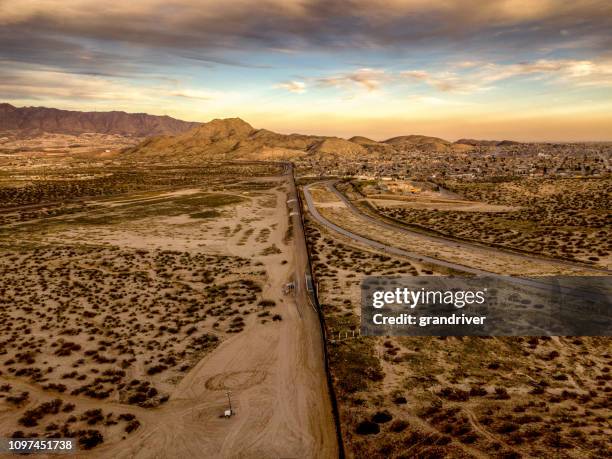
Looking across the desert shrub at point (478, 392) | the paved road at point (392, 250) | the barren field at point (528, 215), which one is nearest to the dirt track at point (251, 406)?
the desert shrub at point (478, 392)

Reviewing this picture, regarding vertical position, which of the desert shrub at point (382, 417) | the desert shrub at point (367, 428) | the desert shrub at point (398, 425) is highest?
the desert shrub at point (398, 425)

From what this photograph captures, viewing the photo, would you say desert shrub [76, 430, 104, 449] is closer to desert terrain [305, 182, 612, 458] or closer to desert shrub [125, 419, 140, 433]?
desert shrub [125, 419, 140, 433]

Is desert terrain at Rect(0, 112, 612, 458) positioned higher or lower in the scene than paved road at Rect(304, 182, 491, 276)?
lower

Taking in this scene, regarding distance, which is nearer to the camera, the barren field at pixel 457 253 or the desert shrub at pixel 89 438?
the desert shrub at pixel 89 438

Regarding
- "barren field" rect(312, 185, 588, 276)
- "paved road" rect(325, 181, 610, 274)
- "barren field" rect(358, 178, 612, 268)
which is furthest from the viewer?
"barren field" rect(358, 178, 612, 268)

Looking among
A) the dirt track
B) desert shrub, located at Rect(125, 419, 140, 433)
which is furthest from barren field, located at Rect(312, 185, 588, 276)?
desert shrub, located at Rect(125, 419, 140, 433)

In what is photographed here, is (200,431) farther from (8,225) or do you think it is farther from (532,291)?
(8,225)

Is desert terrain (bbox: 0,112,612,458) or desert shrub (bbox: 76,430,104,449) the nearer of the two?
desert shrub (bbox: 76,430,104,449)

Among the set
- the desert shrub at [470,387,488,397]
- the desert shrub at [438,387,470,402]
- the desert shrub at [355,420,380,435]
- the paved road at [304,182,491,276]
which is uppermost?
the paved road at [304,182,491,276]

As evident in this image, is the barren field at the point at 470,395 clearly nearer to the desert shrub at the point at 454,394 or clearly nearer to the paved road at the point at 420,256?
the desert shrub at the point at 454,394
